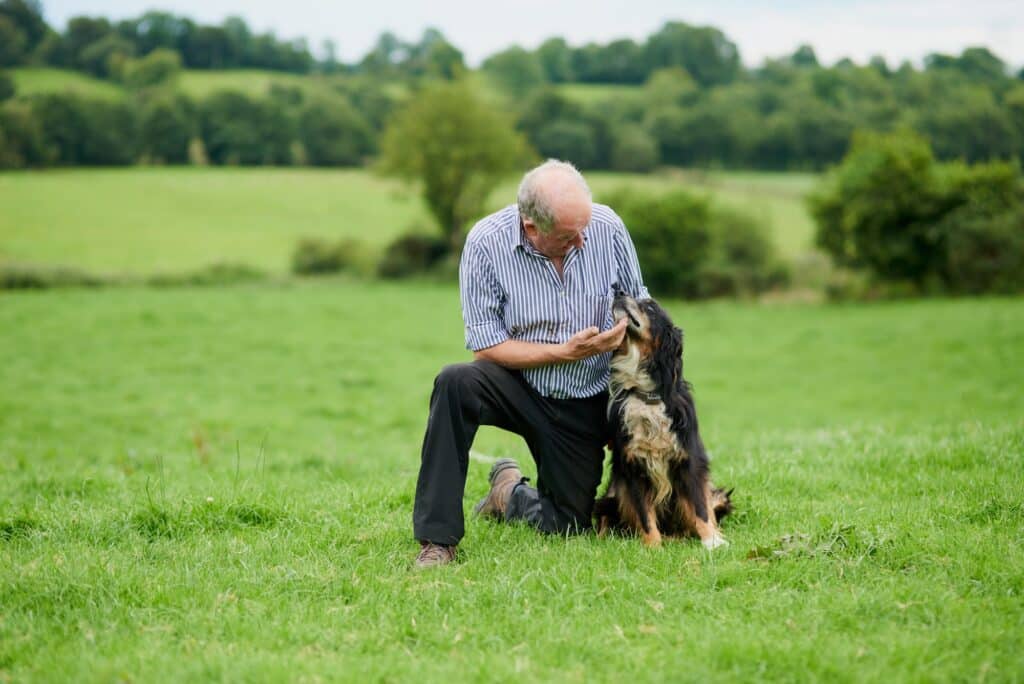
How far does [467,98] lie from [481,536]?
4060 cm

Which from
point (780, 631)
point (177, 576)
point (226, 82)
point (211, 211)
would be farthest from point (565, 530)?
point (226, 82)

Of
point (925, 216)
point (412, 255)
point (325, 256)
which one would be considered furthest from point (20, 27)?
point (925, 216)

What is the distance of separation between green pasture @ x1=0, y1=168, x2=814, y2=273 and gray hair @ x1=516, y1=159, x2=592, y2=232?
111 ft

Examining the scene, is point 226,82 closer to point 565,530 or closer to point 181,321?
point 181,321

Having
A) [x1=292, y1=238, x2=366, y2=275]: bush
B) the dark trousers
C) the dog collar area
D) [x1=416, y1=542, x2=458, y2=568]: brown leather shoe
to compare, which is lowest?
[x1=292, y1=238, x2=366, y2=275]: bush

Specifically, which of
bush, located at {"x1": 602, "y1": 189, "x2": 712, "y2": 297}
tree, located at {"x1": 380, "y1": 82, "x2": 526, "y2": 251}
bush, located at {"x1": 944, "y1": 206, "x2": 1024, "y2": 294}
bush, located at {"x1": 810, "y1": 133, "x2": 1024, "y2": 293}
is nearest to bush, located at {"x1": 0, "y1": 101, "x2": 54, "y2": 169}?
tree, located at {"x1": 380, "y1": 82, "x2": 526, "y2": 251}

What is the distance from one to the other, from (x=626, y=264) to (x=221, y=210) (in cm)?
4685

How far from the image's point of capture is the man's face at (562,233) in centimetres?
507

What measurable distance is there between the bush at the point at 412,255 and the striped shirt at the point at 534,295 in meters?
37.7

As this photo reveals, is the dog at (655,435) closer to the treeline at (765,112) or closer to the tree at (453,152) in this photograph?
the tree at (453,152)

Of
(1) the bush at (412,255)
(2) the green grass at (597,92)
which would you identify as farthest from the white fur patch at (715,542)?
(2) the green grass at (597,92)

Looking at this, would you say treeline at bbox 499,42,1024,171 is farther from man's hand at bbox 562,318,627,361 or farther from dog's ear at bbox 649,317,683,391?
man's hand at bbox 562,318,627,361

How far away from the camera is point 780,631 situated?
3.78m

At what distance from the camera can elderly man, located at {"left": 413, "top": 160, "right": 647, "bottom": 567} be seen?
505 cm
